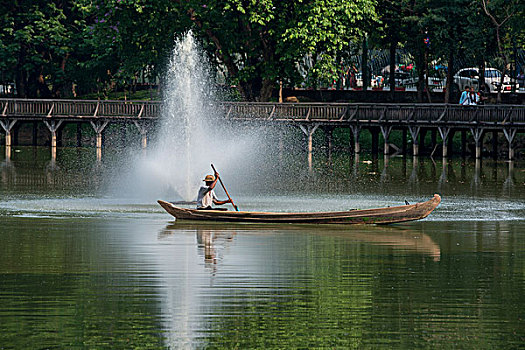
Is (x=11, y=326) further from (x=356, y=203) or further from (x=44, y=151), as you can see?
(x=44, y=151)

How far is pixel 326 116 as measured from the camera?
57.8 m

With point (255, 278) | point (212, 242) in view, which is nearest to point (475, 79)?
point (212, 242)

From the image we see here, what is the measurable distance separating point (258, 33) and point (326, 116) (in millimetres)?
5523

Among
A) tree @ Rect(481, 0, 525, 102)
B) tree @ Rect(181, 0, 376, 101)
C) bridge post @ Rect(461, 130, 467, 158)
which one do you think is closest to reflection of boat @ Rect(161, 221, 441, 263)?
tree @ Rect(181, 0, 376, 101)

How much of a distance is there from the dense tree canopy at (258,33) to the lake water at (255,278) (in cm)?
2538

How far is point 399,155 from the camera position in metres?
59.6

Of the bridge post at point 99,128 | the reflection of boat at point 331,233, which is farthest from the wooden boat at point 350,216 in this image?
the bridge post at point 99,128

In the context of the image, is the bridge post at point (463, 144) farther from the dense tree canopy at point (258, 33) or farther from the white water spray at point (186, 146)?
the white water spray at point (186, 146)

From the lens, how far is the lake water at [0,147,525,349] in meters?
13.6

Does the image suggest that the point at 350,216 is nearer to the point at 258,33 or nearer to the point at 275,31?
the point at 275,31

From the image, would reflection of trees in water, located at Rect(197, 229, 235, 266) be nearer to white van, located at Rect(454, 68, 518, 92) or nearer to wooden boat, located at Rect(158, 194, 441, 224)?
wooden boat, located at Rect(158, 194, 441, 224)

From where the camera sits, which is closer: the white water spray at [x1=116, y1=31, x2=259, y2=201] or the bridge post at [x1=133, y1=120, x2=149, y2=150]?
the white water spray at [x1=116, y1=31, x2=259, y2=201]

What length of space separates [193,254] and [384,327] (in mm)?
6815

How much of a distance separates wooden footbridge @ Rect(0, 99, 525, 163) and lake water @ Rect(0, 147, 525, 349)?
2058 cm
